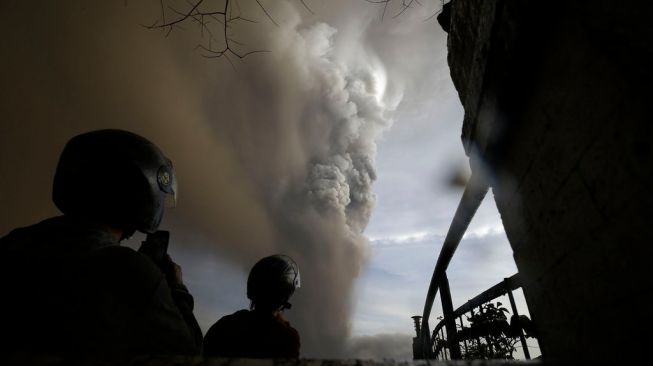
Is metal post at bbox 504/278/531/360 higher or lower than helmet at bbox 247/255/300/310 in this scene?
lower

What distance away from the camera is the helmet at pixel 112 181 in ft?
6.79

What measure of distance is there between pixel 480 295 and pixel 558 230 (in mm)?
2836

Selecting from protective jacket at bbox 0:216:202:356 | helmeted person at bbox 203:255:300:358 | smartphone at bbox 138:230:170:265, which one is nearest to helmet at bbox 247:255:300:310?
helmeted person at bbox 203:255:300:358

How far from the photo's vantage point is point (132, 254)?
1610 millimetres

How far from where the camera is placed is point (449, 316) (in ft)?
16.1

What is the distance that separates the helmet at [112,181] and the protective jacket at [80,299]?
1.30ft

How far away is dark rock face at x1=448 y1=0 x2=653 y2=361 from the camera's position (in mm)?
680

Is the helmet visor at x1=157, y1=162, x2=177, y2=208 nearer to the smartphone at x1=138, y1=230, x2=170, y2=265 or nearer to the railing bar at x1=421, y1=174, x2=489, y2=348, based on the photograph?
the smartphone at x1=138, y1=230, x2=170, y2=265

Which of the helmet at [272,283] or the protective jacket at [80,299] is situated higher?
the helmet at [272,283]

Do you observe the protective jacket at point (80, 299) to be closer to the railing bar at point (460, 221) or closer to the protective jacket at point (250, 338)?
the railing bar at point (460, 221)

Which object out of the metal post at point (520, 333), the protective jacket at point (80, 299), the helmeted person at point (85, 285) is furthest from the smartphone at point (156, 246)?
the metal post at point (520, 333)

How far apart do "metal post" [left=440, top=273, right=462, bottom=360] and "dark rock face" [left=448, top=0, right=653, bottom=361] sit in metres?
4.01

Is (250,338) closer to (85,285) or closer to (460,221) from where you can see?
(85,285)

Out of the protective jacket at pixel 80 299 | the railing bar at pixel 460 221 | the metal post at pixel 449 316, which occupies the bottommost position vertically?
the protective jacket at pixel 80 299
